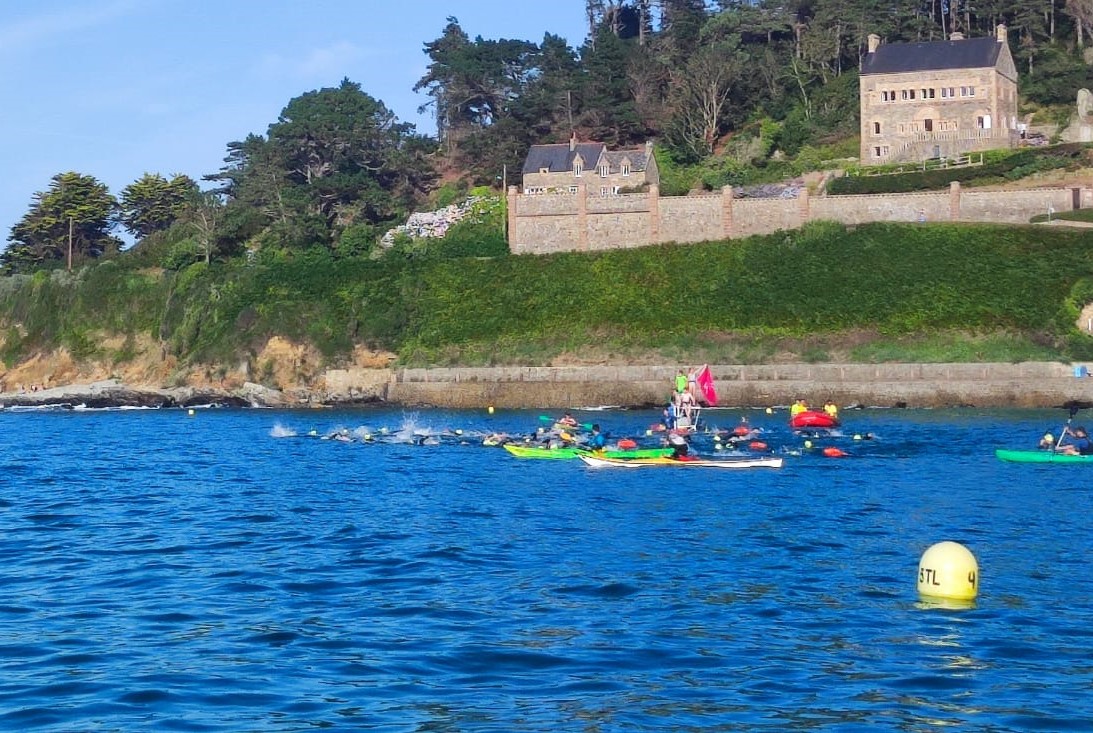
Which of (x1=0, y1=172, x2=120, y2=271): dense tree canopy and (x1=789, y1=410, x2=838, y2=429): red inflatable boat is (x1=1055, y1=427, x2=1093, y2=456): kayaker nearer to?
(x1=789, y1=410, x2=838, y2=429): red inflatable boat

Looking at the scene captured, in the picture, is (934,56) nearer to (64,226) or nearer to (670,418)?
(670,418)

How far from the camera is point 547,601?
73.6ft

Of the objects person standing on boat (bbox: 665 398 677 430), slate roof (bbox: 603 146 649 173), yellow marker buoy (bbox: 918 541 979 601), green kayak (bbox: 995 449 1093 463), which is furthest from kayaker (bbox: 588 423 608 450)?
slate roof (bbox: 603 146 649 173)

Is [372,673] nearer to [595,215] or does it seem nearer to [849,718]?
[849,718]

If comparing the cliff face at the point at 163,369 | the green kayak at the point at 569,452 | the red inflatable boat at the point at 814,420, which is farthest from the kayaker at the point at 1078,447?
the cliff face at the point at 163,369

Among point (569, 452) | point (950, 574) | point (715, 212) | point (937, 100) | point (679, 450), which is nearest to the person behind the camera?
point (950, 574)

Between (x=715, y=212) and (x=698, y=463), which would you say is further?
(x=715, y=212)

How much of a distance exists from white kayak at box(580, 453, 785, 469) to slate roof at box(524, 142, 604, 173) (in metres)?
60.1

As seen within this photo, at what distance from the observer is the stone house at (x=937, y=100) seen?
92.7 m

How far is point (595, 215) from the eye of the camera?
89125mm

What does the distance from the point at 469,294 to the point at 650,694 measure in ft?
230

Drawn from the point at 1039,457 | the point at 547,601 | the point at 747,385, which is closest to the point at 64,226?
the point at 747,385

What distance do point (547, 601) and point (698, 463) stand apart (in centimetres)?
2114

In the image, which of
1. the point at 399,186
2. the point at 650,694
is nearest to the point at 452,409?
the point at 399,186
